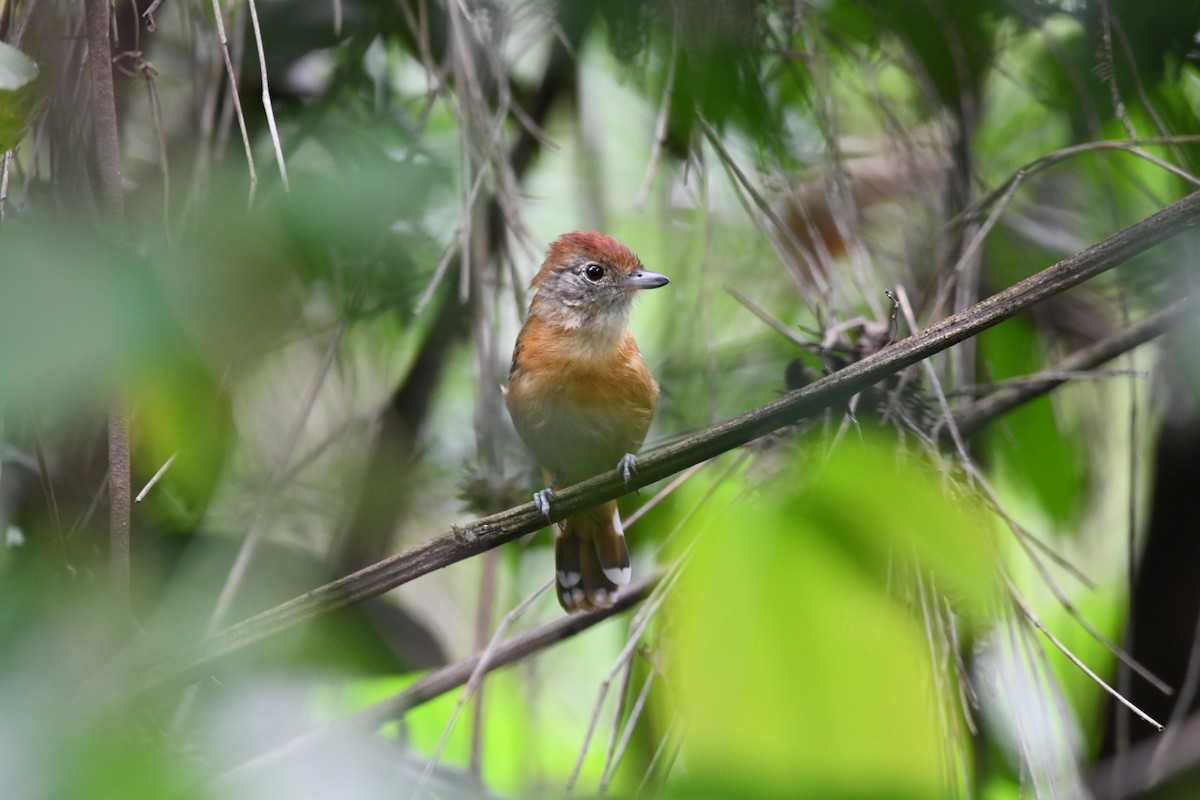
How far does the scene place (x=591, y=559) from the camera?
133 inches

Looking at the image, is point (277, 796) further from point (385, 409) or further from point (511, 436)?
point (511, 436)

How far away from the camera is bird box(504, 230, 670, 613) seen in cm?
338

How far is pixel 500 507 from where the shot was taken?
316cm

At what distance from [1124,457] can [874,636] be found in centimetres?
324

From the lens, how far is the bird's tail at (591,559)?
3236 mm

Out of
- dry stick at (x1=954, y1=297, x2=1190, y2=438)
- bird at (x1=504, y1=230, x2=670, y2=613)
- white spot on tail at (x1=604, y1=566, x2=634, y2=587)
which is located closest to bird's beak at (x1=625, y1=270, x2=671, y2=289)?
bird at (x1=504, y1=230, x2=670, y2=613)

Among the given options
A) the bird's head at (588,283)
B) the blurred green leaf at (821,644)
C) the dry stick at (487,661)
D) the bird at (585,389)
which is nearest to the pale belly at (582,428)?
the bird at (585,389)

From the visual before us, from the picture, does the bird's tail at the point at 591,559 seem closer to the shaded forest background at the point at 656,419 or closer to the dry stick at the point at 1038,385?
the shaded forest background at the point at 656,419

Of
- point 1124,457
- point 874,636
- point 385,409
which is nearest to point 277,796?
point 874,636

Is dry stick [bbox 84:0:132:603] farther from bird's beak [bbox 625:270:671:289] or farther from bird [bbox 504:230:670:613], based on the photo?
bird's beak [bbox 625:270:671:289]

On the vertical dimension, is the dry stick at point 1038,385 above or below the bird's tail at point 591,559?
above

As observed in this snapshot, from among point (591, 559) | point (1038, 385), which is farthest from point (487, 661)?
point (1038, 385)

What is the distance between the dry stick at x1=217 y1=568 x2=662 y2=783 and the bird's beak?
94cm

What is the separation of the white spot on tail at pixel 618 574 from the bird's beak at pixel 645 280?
0.86m
